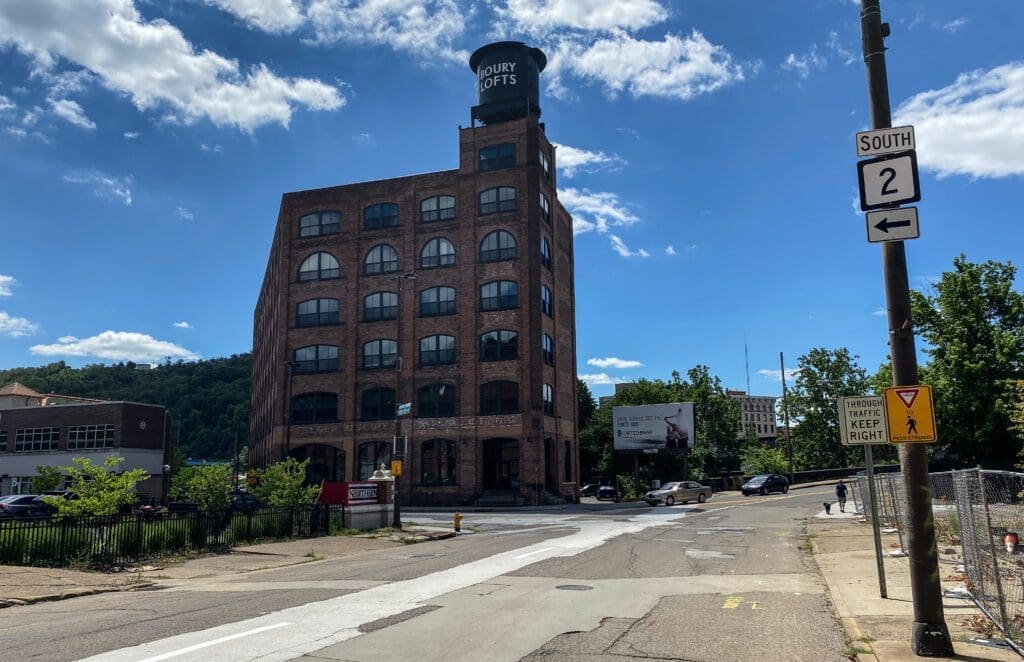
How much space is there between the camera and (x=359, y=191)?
190 feet

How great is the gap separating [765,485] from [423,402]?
2583cm

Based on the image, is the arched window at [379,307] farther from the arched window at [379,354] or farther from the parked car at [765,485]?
the parked car at [765,485]

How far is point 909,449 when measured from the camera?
7.89 m

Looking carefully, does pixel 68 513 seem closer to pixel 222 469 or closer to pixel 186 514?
pixel 186 514

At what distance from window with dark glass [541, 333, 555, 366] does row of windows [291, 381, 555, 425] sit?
190 centimetres

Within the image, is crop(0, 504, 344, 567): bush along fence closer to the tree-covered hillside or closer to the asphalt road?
the asphalt road

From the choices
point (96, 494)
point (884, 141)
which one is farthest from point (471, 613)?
point (96, 494)

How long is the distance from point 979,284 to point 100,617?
4303 cm

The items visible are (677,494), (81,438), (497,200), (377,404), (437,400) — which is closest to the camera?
(677,494)

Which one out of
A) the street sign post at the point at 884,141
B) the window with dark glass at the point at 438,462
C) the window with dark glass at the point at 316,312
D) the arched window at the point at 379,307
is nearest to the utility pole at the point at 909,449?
the street sign post at the point at 884,141

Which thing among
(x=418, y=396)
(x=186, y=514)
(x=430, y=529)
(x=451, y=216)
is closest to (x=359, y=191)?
(x=451, y=216)

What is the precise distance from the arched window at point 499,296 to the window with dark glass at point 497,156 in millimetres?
8815

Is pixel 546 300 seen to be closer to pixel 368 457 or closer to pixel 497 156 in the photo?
pixel 497 156

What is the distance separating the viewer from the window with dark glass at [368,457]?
5362 centimetres
